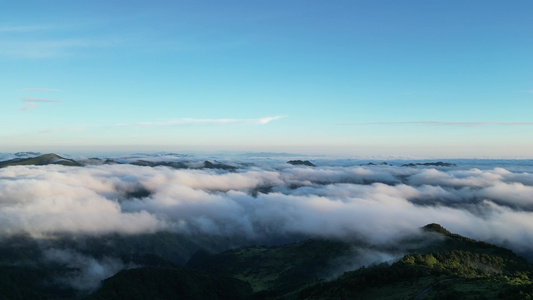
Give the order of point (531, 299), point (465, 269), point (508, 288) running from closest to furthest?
point (531, 299) < point (508, 288) < point (465, 269)

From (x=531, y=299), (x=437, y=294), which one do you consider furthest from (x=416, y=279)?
(x=531, y=299)

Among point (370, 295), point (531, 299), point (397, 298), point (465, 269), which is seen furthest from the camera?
point (465, 269)

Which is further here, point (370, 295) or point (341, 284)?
point (341, 284)

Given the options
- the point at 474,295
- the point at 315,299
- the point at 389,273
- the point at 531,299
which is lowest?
the point at 315,299

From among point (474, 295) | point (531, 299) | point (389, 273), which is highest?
point (531, 299)

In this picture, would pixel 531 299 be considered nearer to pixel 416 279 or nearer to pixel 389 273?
pixel 416 279

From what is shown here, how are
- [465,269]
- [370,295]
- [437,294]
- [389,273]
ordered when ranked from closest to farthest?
1. [437,294]
2. [370,295]
3. [389,273]
4. [465,269]

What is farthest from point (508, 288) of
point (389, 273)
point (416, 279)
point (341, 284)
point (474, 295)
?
point (341, 284)

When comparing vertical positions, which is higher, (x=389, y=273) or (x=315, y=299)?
(x=389, y=273)

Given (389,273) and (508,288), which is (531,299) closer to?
(508,288)
